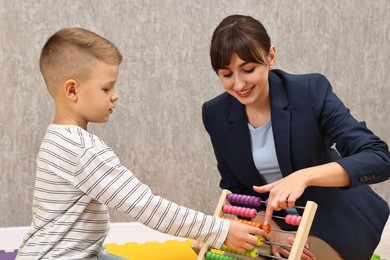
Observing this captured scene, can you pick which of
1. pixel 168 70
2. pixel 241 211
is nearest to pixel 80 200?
pixel 241 211

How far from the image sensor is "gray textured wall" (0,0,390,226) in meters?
2.64

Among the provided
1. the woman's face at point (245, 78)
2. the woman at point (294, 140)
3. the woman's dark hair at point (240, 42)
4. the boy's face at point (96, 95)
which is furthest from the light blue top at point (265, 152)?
the boy's face at point (96, 95)

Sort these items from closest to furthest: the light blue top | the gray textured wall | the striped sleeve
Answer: the striped sleeve → the light blue top → the gray textured wall

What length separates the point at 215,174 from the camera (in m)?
2.89

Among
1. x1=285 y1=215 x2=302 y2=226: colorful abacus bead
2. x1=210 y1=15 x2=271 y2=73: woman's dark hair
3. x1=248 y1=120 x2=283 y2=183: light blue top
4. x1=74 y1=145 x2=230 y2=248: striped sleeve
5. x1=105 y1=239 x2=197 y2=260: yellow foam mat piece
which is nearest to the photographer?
x1=74 y1=145 x2=230 y2=248: striped sleeve

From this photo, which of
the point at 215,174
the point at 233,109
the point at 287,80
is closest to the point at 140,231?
the point at 215,174

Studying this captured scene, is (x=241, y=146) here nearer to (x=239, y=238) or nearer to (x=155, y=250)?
(x=239, y=238)

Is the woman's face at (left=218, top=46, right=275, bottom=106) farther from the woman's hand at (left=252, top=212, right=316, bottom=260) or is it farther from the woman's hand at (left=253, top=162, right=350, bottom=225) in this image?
the woman's hand at (left=252, top=212, right=316, bottom=260)

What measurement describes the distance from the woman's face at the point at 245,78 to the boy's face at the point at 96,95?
40cm

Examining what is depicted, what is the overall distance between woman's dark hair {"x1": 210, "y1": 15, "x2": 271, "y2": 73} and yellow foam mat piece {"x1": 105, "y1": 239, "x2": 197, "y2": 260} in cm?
96

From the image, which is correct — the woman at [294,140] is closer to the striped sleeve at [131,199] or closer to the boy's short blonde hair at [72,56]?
the striped sleeve at [131,199]

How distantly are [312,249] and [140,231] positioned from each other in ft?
3.84

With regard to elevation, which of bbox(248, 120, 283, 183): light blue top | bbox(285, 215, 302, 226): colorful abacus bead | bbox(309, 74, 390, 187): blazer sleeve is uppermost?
bbox(309, 74, 390, 187): blazer sleeve

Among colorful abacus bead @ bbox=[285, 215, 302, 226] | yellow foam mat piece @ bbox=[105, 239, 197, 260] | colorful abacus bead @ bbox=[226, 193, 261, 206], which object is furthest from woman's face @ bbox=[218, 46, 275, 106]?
yellow foam mat piece @ bbox=[105, 239, 197, 260]
